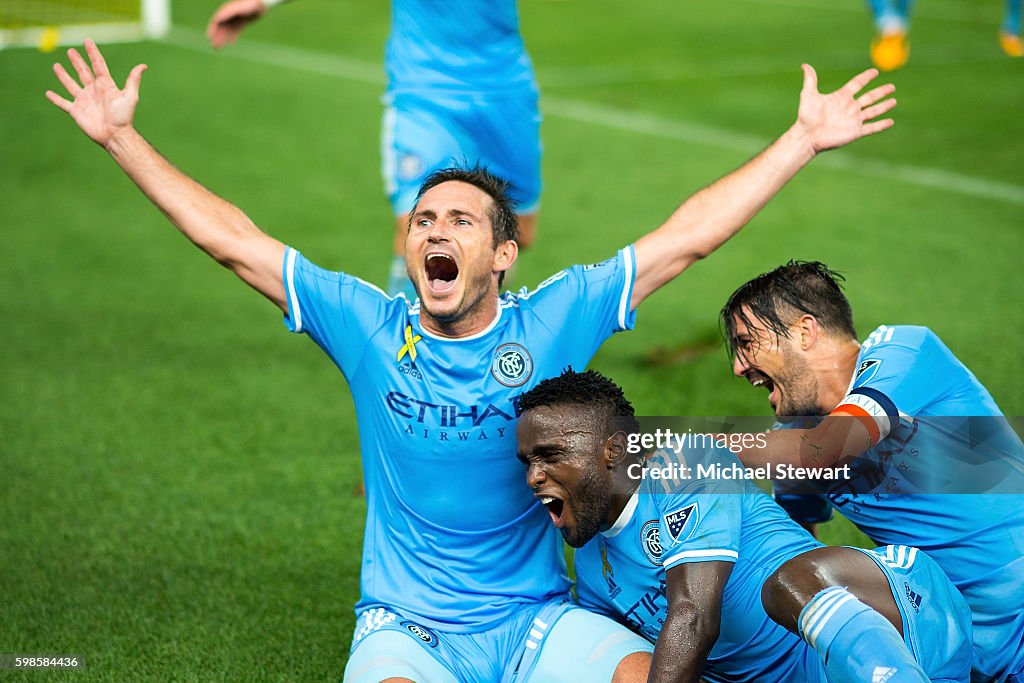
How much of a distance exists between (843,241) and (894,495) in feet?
16.2

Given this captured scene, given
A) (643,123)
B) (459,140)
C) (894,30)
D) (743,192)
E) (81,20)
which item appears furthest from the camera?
(81,20)

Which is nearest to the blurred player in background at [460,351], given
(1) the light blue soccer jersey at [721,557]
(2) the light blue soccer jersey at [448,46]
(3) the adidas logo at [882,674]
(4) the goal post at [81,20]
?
(1) the light blue soccer jersey at [721,557]

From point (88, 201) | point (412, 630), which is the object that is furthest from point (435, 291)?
point (88, 201)

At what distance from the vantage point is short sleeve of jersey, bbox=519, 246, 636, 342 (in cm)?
359

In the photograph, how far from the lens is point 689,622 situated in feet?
9.96

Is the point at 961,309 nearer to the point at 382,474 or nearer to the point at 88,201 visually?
the point at 382,474

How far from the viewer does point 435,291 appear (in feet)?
11.1

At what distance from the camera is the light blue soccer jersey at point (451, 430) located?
3.46 meters

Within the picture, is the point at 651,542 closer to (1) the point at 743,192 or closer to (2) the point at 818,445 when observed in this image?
(2) the point at 818,445

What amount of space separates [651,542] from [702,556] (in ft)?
0.61

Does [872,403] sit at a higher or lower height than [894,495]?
higher

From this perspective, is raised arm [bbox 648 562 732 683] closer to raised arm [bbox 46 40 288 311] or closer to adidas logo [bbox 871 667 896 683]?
adidas logo [bbox 871 667 896 683]

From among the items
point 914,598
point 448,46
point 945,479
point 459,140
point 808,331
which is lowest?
point 914,598

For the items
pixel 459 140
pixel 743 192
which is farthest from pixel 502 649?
pixel 459 140
